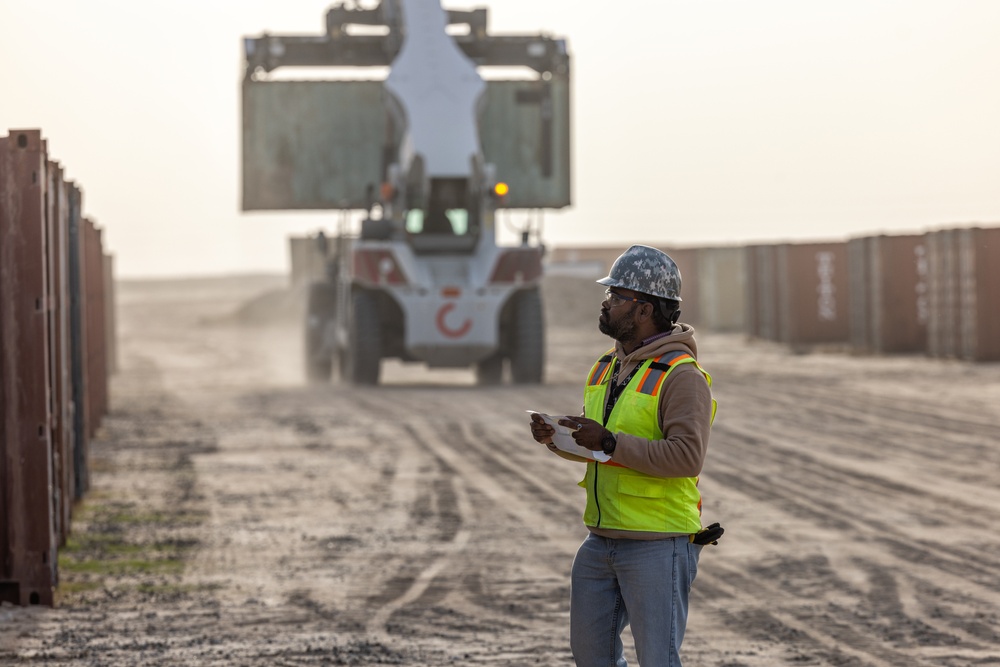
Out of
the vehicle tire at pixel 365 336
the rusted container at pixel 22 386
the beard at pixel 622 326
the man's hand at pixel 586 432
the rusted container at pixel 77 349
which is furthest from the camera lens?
the vehicle tire at pixel 365 336

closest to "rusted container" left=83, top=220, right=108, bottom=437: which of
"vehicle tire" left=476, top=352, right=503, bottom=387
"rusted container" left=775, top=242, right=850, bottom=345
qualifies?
"vehicle tire" left=476, top=352, right=503, bottom=387

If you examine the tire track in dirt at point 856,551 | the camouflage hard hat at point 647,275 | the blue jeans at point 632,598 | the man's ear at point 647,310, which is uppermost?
the camouflage hard hat at point 647,275

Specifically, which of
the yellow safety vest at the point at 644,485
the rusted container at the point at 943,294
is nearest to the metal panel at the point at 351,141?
the rusted container at the point at 943,294

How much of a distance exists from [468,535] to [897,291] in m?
19.2

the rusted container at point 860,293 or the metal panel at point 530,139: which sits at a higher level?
the metal panel at point 530,139

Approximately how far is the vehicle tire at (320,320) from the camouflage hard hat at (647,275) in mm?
17849

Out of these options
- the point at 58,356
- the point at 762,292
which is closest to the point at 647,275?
the point at 58,356

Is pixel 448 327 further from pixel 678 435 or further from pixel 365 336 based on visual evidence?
pixel 678 435

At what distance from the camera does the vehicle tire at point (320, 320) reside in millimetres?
22203

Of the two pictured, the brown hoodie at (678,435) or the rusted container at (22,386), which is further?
the rusted container at (22,386)

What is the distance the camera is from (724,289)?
140ft

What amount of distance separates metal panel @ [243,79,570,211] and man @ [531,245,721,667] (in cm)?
1580

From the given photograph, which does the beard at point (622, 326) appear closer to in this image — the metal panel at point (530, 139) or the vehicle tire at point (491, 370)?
the metal panel at point (530, 139)

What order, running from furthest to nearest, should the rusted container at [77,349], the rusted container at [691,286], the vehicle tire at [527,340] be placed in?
the rusted container at [691,286]
the vehicle tire at [527,340]
the rusted container at [77,349]
